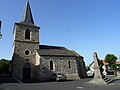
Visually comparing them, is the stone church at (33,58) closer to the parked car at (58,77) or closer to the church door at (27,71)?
the church door at (27,71)

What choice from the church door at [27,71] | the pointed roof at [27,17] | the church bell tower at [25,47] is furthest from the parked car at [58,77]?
the pointed roof at [27,17]

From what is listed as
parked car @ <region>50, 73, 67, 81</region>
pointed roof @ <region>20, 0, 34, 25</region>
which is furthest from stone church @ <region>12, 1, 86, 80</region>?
parked car @ <region>50, 73, 67, 81</region>

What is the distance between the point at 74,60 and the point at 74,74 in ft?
10.1

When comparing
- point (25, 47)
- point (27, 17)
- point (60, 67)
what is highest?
point (27, 17)

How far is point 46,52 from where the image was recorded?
3191 centimetres

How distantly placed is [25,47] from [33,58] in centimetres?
282

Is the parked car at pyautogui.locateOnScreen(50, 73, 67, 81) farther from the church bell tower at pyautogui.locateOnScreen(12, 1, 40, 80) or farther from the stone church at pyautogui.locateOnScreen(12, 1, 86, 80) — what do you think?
the church bell tower at pyautogui.locateOnScreen(12, 1, 40, 80)

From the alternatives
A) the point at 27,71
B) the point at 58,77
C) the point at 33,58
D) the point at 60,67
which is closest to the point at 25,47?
the point at 33,58

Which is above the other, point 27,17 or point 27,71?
point 27,17

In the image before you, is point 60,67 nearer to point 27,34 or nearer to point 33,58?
point 33,58

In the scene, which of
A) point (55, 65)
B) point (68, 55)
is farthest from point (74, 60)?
point (55, 65)

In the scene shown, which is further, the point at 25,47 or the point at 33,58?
the point at 33,58

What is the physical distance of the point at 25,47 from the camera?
31.5 m

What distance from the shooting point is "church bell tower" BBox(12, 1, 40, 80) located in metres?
30.0
